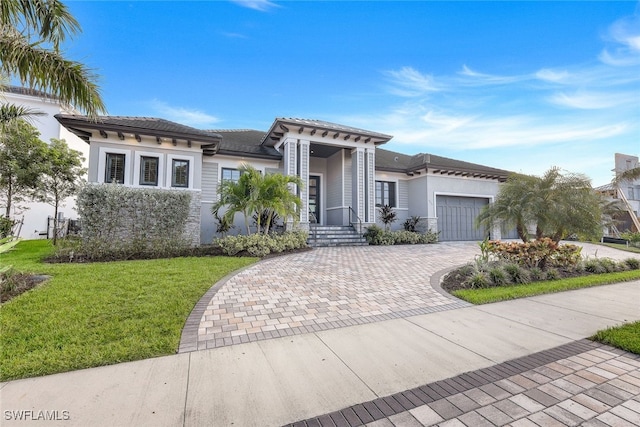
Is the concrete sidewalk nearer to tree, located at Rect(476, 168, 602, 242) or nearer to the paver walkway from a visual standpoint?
the paver walkway

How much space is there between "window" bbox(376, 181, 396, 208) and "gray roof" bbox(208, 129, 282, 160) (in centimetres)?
629

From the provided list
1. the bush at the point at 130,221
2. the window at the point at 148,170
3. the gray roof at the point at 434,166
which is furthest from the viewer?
the gray roof at the point at 434,166

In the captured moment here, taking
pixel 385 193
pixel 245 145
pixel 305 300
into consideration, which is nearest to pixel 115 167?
pixel 245 145

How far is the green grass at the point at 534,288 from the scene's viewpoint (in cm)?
502

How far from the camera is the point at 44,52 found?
505 cm

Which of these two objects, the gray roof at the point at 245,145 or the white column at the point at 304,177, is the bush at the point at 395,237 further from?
the gray roof at the point at 245,145

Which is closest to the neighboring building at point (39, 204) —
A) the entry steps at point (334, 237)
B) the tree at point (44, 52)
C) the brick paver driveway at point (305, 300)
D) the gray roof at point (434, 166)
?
the tree at point (44, 52)

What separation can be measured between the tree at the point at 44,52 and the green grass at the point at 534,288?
8.57 m

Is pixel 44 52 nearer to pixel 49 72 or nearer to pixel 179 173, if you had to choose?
pixel 49 72

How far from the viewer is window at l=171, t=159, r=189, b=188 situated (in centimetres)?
1147

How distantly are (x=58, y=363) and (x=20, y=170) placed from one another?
13873 mm

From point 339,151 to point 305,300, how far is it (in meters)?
11.6

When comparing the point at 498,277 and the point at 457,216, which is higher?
the point at 457,216

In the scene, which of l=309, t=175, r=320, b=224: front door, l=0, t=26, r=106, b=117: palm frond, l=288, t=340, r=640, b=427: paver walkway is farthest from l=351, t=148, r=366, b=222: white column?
l=288, t=340, r=640, b=427: paver walkway
